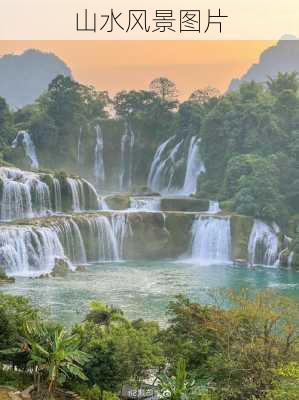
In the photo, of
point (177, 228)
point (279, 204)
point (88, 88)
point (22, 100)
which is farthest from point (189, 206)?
point (22, 100)

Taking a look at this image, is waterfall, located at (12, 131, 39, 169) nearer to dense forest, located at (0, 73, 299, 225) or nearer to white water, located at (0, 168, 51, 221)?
dense forest, located at (0, 73, 299, 225)

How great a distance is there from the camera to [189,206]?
105ft

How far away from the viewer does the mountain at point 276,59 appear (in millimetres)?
97625

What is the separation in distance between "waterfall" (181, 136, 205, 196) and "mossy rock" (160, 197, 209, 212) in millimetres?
6250

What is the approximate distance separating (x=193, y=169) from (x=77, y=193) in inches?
413

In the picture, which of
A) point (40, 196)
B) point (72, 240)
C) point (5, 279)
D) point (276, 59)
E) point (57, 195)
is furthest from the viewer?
point (276, 59)

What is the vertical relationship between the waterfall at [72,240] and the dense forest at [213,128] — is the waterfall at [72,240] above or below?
below

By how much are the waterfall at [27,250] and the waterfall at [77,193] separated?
5.32 meters

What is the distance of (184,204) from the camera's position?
32.0 metres

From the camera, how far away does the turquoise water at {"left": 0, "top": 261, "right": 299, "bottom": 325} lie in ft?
61.6

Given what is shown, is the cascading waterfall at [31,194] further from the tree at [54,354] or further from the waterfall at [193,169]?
the tree at [54,354]

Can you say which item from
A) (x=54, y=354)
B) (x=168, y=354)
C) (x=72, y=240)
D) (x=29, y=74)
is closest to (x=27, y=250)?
(x=72, y=240)

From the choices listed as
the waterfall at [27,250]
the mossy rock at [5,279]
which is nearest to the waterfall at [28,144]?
the waterfall at [27,250]

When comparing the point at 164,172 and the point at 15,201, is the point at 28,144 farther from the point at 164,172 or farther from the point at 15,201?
the point at 15,201
